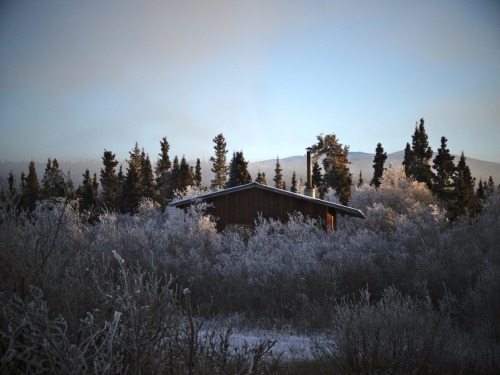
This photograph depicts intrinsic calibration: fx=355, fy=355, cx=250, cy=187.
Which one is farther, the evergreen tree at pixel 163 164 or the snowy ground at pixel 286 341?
the evergreen tree at pixel 163 164

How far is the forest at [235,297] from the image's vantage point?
2775mm

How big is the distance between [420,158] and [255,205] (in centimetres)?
3403

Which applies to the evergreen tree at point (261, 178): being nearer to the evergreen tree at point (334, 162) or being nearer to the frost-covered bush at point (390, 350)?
the evergreen tree at point (334, 162)

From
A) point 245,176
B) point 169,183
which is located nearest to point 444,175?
point 245,176

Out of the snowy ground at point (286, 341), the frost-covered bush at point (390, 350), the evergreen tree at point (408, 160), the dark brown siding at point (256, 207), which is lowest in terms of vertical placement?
the snowy ground at point (286, 341)

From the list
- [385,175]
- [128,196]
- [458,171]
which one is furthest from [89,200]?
[458,171]

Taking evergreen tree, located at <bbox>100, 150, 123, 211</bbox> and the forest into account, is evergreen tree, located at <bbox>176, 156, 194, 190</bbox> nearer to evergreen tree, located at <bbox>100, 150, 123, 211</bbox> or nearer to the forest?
evergreen tree, located at <bbox>100, 150, 123, 211</bbox>

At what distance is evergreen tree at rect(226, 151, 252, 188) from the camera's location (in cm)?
4440

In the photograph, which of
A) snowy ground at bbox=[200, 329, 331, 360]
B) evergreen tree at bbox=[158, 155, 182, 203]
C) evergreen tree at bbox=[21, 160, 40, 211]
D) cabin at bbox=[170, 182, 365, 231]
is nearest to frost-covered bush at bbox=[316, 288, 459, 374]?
snowy ground at bbox=[200, 329, 331, 360]

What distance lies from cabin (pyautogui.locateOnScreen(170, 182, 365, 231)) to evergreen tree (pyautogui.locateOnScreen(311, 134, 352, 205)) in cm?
2559

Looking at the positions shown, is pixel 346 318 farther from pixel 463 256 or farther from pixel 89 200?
pixel 89 200

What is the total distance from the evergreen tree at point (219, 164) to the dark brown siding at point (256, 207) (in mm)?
33571

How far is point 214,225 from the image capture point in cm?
1867

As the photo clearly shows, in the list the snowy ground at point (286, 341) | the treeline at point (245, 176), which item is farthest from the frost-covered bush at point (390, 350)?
the treeline at point (245, 176)
